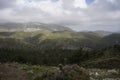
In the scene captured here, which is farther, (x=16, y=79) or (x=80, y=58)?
(x=80, y=58)

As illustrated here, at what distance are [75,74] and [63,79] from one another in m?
1.55

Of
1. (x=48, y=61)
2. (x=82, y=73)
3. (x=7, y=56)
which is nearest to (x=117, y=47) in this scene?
(x=48, y=61)

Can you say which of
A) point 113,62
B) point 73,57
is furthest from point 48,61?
point 113,62

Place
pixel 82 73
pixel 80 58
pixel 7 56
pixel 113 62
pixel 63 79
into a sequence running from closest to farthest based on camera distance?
pixel 63 79, pixel 82 73, pixel 113 62, pixel 80 58, pixel 7 56

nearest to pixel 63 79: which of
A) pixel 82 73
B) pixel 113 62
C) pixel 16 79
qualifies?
pixel 82 73

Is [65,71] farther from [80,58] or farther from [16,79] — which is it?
[80,58]

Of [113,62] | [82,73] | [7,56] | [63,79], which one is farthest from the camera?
[7,56]

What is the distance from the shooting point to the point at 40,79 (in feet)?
74.1

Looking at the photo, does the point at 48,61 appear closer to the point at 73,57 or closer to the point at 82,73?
the point at 73,57

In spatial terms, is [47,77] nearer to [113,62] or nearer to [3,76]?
[3,76]

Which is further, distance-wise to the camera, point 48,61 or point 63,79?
point 48,61

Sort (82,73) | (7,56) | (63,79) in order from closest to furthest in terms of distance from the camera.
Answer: (63,79), (82,73), (7,56)

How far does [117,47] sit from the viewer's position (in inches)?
5295

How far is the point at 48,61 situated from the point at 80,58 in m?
29.1
